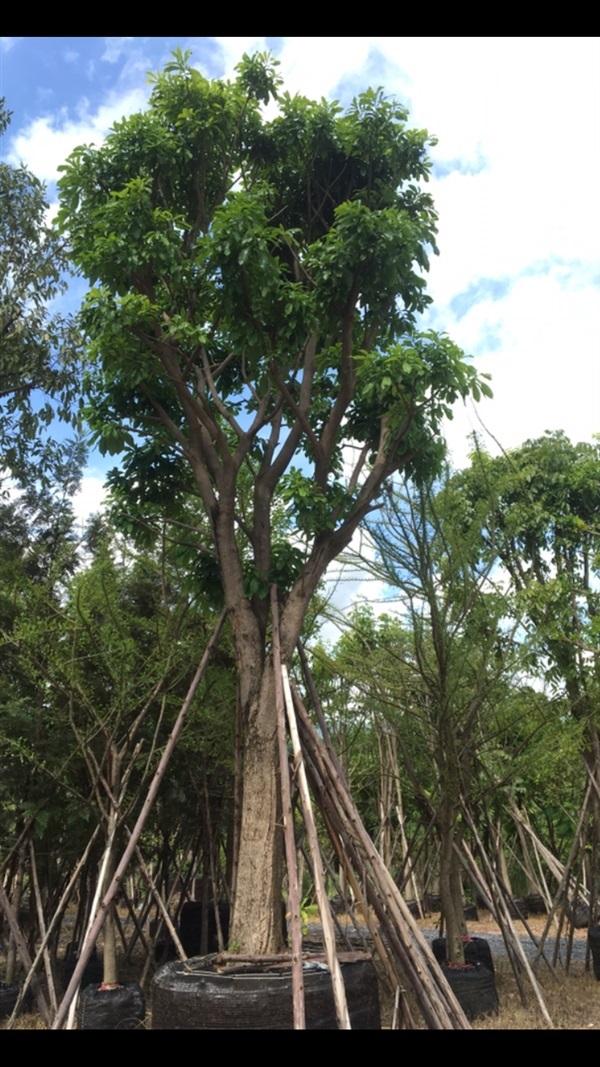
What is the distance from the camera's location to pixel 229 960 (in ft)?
13.0

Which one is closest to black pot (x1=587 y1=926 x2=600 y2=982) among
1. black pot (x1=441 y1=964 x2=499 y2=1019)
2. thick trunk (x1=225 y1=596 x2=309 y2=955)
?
black pot (x1=441 y1=964 x2=499 y2=1019)

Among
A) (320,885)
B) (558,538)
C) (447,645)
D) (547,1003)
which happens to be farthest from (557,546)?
(320,885)

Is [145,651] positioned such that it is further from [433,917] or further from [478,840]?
[433,917]

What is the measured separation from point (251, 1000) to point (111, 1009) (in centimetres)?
175

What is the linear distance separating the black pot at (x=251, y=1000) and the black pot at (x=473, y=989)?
157 centimetres

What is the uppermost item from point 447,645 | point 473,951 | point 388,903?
point 447,645

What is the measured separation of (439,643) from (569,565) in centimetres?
283

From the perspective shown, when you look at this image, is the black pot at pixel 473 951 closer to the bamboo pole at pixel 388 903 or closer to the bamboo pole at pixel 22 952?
the bamboo pole at pixel 388 903

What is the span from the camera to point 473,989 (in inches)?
204

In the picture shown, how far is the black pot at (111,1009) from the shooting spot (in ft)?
15.5

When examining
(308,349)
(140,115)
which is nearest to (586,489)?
(308,349)

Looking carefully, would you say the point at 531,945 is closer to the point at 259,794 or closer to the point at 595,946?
the point at 595,946

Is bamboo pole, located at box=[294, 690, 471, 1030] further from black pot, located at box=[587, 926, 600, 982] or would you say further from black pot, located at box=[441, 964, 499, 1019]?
black pot, located at box=[587, 926, 600, 982]

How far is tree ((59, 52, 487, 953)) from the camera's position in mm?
4383
